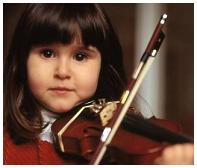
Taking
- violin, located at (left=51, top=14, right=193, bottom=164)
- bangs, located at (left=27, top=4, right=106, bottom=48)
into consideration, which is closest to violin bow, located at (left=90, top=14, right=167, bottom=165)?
violin, located at (left=51, top=14, right=193, bottom=164)

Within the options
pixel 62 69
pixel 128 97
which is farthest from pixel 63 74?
pixel 128 97

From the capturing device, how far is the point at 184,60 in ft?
3.22

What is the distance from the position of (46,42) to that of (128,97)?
170 mm

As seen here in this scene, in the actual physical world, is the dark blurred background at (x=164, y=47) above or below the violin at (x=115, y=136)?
above

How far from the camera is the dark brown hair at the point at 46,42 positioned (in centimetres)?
89

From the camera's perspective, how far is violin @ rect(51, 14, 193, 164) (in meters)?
0.82

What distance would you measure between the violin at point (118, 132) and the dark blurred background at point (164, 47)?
65 millimetres

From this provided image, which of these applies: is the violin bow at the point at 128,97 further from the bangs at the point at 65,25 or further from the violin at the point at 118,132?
the bangs at the point at 65,25

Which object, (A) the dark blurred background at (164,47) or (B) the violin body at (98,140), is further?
(A) the dark blurred background at (164,47)

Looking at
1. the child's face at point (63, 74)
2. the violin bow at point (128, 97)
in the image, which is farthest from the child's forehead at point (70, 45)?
the violin bow at point (128, 97)

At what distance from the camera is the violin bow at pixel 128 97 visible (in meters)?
0.83

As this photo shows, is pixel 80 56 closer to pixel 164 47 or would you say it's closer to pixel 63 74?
pixel 63 74

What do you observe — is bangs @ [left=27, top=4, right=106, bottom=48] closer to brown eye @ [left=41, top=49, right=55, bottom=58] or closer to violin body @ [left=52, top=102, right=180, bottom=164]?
brown eye @ [left=41, top=49, right=55, bottom=58]

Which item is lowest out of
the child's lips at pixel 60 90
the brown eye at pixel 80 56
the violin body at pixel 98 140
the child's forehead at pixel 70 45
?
the violin body at pixel 98 140
